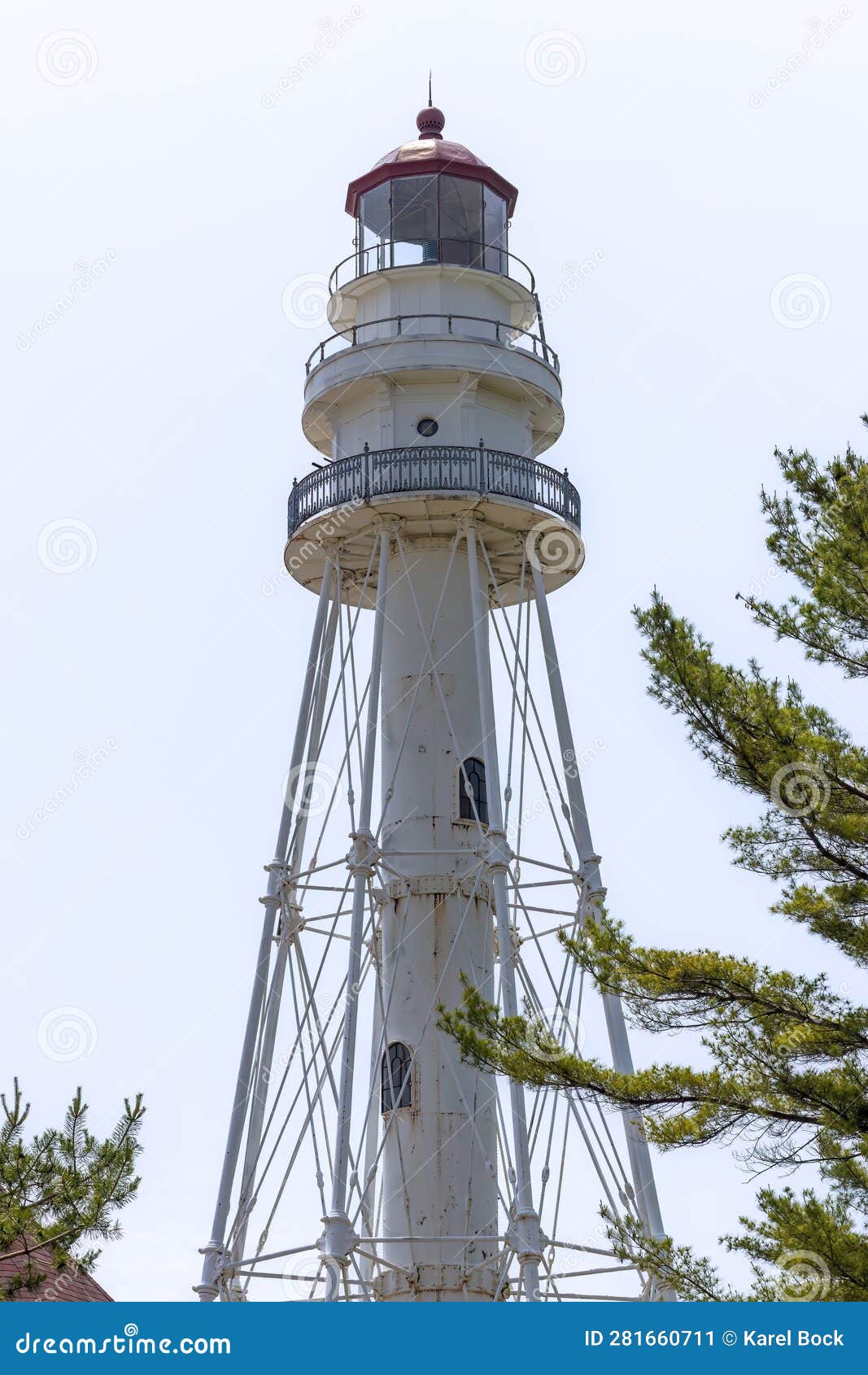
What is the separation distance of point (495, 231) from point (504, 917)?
33.7 feet

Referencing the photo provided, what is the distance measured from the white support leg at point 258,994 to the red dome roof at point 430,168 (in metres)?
5.57

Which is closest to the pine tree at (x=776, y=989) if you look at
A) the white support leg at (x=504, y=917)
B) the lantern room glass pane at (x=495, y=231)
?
the white support leg at (x=504, y=917)

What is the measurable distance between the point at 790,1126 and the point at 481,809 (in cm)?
989

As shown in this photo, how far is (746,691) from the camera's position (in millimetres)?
19859

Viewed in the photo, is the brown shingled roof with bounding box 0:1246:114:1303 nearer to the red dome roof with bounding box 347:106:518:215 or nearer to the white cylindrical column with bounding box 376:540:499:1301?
the white cylindrical column with bounding box 376:540:499:1301

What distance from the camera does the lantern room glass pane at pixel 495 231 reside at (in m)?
30.7

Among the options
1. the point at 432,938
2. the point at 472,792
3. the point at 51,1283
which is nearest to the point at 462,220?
the point at 472,792

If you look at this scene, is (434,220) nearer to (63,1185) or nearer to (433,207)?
(433,207)

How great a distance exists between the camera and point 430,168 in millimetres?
30484

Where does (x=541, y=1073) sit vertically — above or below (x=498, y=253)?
below

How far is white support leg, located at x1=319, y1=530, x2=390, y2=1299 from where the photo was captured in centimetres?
2431

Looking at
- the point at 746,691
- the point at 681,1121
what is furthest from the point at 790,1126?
the point at 746,691

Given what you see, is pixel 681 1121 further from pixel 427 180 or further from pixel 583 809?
pixel 427 180

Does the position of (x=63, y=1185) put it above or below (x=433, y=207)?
below
